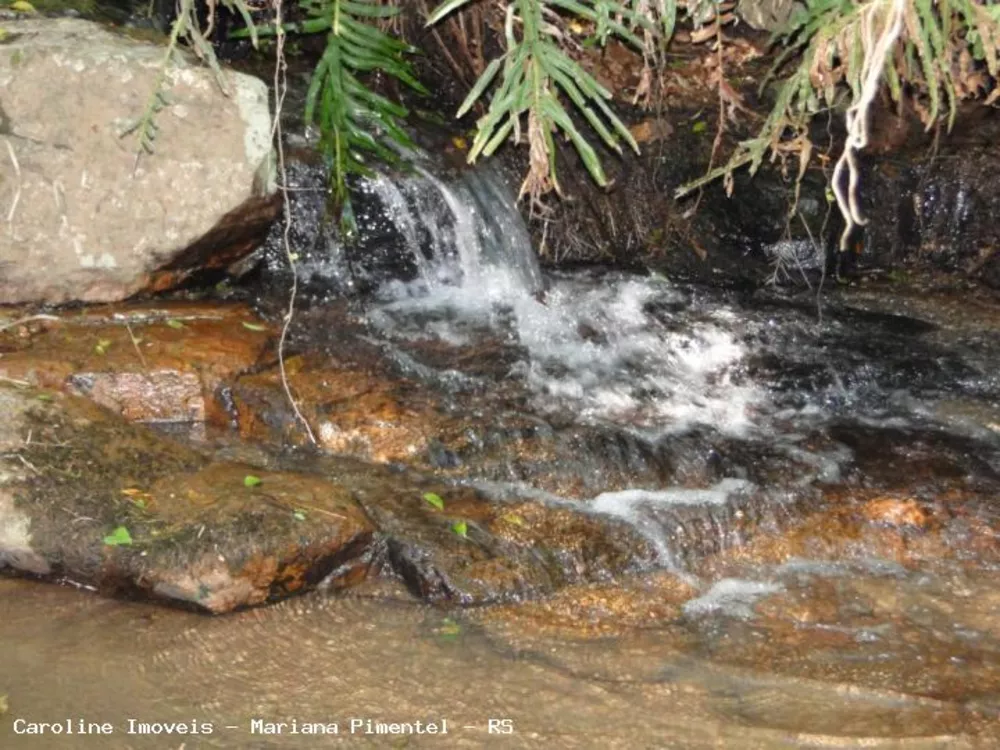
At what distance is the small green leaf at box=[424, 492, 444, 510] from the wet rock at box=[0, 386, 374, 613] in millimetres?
333

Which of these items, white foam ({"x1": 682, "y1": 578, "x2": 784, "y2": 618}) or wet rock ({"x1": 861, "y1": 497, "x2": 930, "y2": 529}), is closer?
white foam ({"x1": 682, "y1": 578, "x2": 784, "y2": 618})

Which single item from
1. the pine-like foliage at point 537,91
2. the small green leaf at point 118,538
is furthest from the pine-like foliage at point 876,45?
the small green leaf at point 118,538

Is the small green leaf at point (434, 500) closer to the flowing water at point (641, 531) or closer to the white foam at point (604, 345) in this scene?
the flowing water at point (641, 531)

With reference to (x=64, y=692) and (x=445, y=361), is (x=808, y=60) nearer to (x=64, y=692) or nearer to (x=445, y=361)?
(x=445, y=361)

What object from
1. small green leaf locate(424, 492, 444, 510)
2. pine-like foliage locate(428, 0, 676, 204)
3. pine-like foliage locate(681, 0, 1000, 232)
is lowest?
small green leaf locate(424, 492, 444, 510)

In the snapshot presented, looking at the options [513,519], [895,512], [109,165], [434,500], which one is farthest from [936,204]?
[109,165]

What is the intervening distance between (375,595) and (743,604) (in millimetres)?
1263

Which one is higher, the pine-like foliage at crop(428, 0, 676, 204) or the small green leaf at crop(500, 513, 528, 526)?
the pine-like foliage at crop(428, 0, 676, 204)

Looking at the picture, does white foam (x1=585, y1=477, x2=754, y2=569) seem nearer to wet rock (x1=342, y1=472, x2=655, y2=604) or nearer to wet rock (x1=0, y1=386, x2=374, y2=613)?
wet rock (x1=342, y1=472, x2=655, y2=604)

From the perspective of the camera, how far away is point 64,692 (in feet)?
9.41

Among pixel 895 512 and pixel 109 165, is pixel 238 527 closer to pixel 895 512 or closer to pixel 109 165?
pixel 109 165

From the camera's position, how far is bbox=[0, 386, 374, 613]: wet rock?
3373mm

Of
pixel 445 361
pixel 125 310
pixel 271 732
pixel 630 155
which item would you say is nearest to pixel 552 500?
pixel 445 361

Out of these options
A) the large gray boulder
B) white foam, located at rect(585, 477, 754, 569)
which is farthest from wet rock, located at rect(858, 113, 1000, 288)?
the large gray boulder
